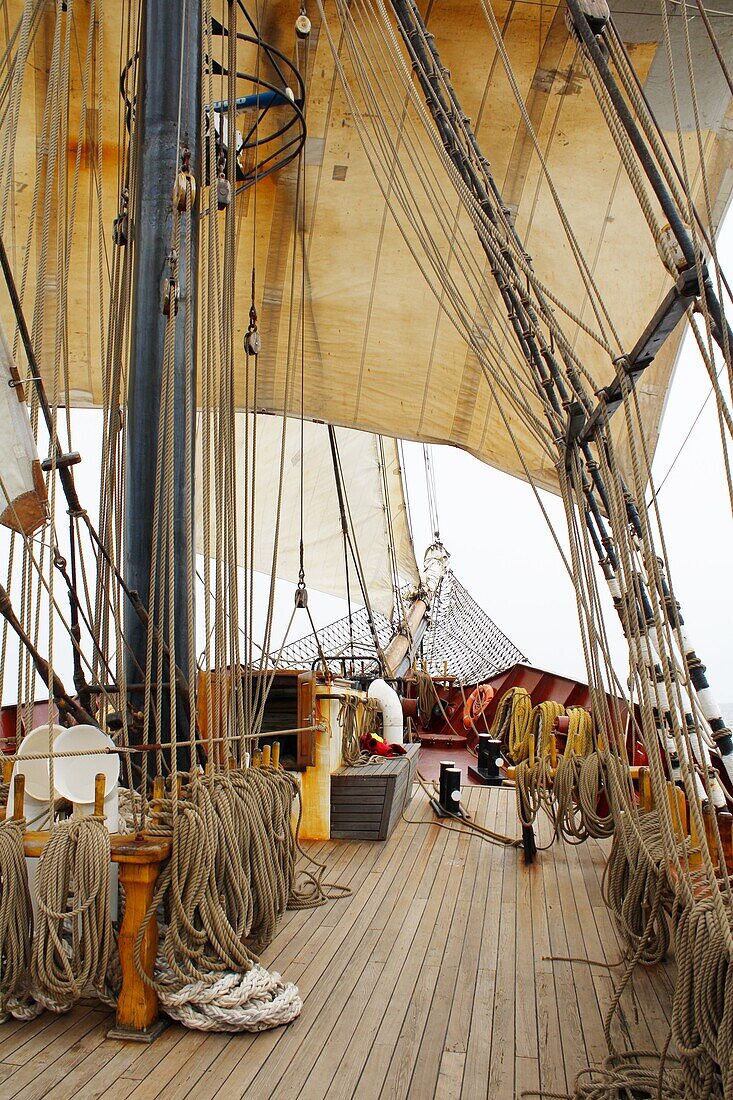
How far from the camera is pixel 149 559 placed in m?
4.09

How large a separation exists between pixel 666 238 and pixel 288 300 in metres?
6.64

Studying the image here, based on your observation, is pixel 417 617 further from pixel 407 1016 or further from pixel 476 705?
pixel 407 1016

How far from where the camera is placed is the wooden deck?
8.02 feet

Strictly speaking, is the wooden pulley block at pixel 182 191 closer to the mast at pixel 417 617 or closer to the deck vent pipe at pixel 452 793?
the deck vent pipe at pixel 452 793

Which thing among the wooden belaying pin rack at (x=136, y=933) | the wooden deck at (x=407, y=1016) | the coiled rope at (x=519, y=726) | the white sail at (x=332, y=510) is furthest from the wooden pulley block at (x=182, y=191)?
the white sail at (x=332, y=510)

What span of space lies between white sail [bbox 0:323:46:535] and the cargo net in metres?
10.5

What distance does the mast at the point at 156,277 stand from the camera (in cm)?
410

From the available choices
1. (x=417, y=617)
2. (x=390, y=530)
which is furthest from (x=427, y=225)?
(x=390, y=530)

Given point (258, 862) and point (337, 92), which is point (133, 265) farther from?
point (337, 92)

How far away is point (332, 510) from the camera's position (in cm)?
1541

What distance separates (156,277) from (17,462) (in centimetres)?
158

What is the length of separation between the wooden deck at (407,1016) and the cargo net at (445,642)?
353 inches

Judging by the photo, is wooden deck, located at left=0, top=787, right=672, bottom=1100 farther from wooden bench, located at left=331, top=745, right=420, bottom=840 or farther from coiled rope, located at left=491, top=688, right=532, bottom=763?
coiled rope, located at left=491, top=688, right=532, bottom=763

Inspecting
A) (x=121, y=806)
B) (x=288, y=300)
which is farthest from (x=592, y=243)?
(x=121, y=806)
